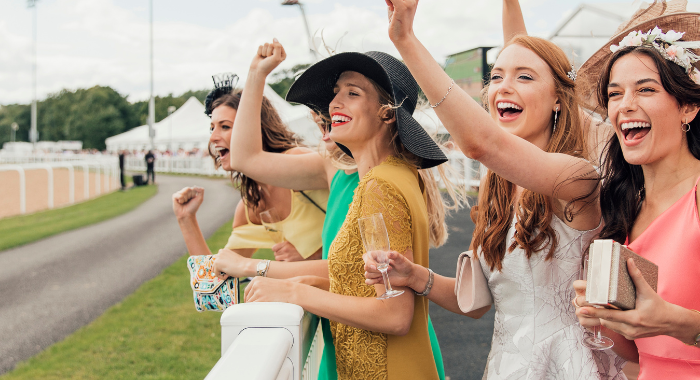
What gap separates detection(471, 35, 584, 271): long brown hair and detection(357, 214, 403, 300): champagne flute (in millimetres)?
475

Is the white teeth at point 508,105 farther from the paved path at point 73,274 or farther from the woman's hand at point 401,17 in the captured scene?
the paved path at point 73,274

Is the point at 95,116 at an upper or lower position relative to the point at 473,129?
upper

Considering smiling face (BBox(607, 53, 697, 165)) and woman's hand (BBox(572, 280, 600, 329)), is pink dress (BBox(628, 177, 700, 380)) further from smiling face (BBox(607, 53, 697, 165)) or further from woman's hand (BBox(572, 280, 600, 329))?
woman's hand (BBox(572, 280, 600, 329))

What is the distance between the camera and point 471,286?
77.3 inches

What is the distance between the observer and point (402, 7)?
51.7 inches

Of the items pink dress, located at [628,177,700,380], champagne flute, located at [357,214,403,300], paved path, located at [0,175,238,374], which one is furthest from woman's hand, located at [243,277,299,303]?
paved path, located at [0,175,238,374]

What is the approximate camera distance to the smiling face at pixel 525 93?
6.20ft

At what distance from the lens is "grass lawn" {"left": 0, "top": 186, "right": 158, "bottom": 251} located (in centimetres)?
1017

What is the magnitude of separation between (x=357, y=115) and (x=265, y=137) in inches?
44.2

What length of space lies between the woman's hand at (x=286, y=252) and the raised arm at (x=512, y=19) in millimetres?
1596

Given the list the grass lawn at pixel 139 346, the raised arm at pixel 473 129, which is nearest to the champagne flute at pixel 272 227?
the raised arm at pixel 473 129

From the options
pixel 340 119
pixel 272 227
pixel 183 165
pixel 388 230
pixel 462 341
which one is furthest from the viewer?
pixel 183 165

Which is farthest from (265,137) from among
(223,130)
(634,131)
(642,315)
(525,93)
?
(642,315)

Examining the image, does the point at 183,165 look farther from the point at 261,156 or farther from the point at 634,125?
the point at 634,125
